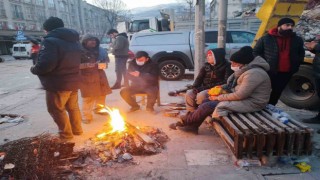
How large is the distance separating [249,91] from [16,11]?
160 ft

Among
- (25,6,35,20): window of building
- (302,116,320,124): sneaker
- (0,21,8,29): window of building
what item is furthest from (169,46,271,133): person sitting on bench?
(25,6,35,20): window of building

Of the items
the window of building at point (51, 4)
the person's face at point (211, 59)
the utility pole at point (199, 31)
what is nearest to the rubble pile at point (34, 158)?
the person's face at point (211, 59)

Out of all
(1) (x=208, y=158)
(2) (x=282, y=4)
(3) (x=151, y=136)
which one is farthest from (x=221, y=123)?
(2) (x=282, y=4)

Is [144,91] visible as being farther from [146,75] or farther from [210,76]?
[210,76]

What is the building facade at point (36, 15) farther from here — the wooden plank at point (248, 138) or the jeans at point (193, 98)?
the wooden plank at point (248, 138)

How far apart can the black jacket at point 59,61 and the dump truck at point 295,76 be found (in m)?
4.75

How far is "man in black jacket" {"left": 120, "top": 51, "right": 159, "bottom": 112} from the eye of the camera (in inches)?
223

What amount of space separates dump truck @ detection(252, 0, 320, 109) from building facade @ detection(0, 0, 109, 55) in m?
37.3

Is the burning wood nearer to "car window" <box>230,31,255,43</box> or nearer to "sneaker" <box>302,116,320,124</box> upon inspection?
"sneaker" <box>302,116,320,124</box>

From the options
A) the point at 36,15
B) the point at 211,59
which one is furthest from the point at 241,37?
the point at 36,15

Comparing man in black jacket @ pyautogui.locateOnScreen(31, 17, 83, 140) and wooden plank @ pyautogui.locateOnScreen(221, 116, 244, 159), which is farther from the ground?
man in black jacket @ pyautogui.locateOnScreen(31, 17, 83, 140)

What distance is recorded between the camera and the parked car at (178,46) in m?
9.76

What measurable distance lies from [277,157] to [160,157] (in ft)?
5.36

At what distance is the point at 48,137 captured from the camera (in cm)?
391
